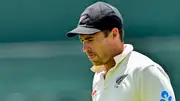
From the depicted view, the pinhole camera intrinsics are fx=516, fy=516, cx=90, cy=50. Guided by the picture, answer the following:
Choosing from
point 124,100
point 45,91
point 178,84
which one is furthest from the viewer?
point 45,91

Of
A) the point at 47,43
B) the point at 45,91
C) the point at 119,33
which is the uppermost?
the point at 119,33

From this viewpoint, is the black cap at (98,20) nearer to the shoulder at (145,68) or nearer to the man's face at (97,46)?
the man's face at (97,46)

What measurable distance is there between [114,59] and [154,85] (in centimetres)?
21

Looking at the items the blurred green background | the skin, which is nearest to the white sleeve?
the skin

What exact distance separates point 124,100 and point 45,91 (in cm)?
273

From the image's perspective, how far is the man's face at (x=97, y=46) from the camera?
5.79ft

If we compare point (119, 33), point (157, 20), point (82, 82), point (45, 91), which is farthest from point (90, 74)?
point (119, 33)

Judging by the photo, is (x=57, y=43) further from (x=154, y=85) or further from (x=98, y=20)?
(x=154, y=85)

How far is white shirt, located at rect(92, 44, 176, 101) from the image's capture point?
5.40 ft

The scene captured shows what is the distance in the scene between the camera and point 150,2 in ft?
14.2

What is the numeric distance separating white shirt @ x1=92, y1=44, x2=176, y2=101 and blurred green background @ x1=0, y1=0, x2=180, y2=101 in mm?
2341

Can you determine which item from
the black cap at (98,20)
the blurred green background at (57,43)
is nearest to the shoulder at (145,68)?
the black cap at (98,20)

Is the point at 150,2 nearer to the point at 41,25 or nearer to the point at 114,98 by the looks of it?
the point at 41,25

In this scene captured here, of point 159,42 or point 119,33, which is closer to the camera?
point 119,33
